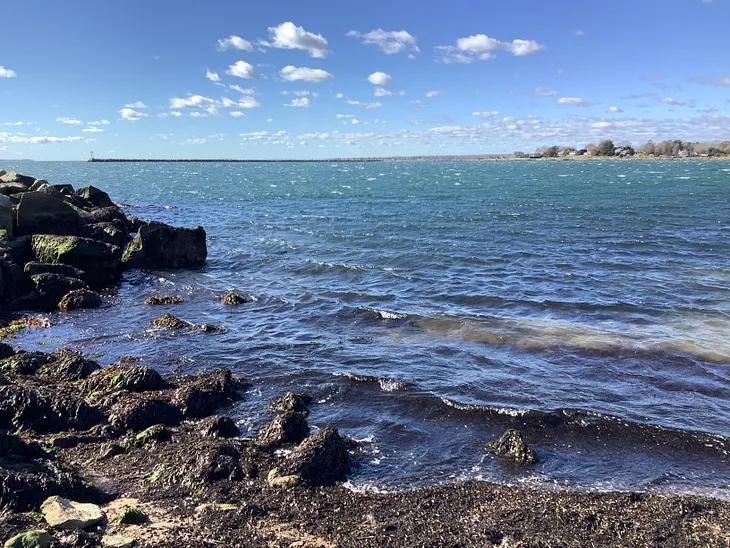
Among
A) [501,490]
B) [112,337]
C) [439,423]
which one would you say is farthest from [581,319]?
[112,337]

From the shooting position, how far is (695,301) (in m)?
20.3

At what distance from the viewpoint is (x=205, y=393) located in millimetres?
11430

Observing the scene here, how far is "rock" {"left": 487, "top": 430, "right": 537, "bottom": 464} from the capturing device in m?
9.60

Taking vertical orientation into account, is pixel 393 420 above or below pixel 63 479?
below

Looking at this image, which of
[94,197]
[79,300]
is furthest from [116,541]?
[94,197]

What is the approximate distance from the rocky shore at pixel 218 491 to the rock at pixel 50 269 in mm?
8073

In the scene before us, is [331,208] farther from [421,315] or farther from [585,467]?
[585,467]

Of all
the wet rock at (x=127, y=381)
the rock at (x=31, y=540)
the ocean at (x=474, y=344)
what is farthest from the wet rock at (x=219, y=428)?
the rock at (x=31, y=540)

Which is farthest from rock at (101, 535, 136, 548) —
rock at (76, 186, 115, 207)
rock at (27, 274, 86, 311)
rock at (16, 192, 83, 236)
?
rock at (76, 186, 115, 207)

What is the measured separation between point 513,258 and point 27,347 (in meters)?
22.7

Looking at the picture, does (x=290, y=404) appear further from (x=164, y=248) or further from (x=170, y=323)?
(x=164, y=248)

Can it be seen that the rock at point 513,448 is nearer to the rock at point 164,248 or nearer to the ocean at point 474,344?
the ocean at point 474,344

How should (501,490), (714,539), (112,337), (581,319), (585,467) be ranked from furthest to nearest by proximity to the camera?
1. (581,319)
2. (112,337)
3. (585,467)
4. (501,490)
5. (714,539)

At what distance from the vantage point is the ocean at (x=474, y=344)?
10.1 metres
